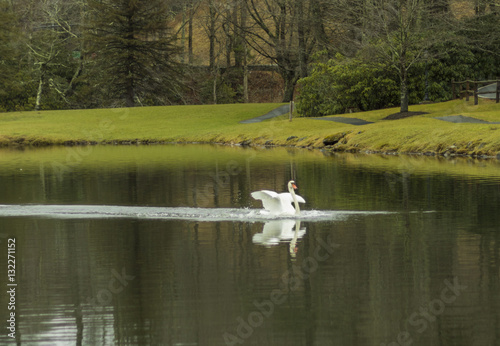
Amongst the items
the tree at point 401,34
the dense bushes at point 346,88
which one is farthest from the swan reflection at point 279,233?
the dense bushes at point 346,88

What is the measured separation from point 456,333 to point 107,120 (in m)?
60.7

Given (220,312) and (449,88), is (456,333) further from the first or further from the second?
(449,88)

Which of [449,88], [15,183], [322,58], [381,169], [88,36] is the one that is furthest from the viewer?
[88,36]

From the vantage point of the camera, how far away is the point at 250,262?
53.4 ft

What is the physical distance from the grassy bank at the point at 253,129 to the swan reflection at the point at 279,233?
2119cm

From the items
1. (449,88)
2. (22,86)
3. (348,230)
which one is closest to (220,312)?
(348,230)

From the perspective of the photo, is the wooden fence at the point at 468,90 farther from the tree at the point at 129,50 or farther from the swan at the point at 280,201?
the swan at the point at 280,201

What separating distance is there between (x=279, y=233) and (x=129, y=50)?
59.8 meters

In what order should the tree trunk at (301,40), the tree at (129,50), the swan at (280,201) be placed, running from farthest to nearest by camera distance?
the tree at (129,50)
the tree trunk at (301,40)
the swan at (280,201)

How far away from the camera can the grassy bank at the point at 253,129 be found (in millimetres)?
44438

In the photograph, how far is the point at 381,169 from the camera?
3575 centimetres

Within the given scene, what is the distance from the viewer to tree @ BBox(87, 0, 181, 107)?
254 feet

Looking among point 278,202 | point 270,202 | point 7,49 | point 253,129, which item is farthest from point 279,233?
point 7,49

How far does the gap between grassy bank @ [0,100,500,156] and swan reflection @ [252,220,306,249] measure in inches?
834
